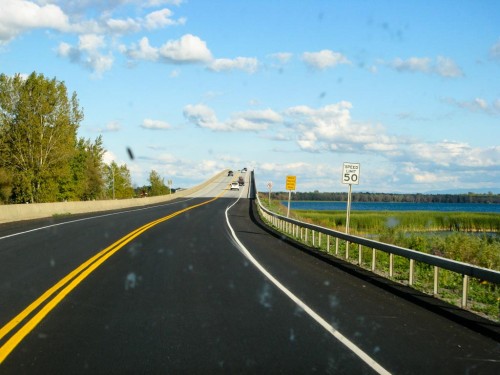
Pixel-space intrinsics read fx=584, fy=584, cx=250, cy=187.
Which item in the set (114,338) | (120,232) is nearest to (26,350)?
(114,338)

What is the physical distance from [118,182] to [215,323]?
526 ft

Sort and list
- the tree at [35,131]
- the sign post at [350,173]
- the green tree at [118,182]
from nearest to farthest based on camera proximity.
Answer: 1. the sign post at [350,173]
2. the tree at [35,131]
3. the green tree at [118,182]

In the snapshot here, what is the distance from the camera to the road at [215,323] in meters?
5.90

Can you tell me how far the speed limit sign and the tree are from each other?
168ft

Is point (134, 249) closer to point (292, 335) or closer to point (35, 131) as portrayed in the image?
point (292, 335)

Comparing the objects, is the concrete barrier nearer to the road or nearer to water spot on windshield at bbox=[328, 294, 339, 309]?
the road

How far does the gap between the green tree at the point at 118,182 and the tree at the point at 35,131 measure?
81.1 metres

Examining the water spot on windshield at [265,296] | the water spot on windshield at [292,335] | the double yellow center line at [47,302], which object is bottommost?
the double yellow center line at [47,302]

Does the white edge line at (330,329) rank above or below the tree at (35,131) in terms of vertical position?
below

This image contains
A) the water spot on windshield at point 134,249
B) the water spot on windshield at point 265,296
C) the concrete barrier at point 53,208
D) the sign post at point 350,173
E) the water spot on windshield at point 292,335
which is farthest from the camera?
the concrete barrier at point 53,208

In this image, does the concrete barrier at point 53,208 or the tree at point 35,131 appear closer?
A: the concrete barrier at point 53,208

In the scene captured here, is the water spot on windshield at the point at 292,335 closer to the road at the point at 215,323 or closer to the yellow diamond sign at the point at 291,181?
the road at the point at 215,323

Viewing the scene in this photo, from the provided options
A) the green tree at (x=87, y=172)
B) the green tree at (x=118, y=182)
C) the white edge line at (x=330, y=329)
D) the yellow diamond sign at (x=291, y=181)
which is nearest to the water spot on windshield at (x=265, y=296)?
the white edge line at (x=330, y=329)

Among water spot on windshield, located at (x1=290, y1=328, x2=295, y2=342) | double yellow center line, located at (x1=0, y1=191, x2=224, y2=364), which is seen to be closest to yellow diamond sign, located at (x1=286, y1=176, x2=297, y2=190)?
double yellow center line, located at (x1=0, y1=191, x2=224, y2=364)
